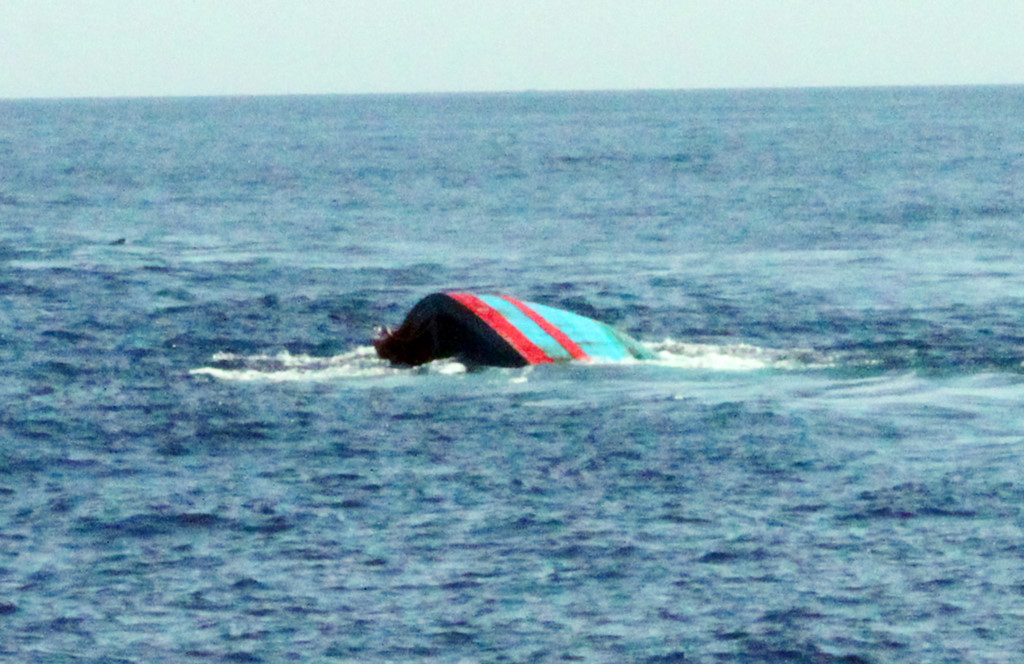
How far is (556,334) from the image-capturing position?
2736cm

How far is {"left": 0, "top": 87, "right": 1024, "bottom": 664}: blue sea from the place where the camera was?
14.7 m

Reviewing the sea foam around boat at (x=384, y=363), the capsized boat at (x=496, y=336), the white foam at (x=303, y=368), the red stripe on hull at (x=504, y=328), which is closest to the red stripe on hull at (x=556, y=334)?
the capsized boat at (x=496, y=336)

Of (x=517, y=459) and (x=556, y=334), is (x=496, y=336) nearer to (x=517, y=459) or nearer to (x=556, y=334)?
(x=556, y=334)

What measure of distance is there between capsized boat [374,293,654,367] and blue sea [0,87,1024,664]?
1.71 ft

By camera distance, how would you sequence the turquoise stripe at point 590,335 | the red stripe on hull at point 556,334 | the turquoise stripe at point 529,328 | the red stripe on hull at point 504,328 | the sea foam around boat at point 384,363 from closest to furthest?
the red stripe on hull at point 504,328 < the turquoise stripe at point 529,328 < the red stripe on hull at point 556,334 < the sea foam around boat at point 384,363 < the turquoise stripe at point 590,335

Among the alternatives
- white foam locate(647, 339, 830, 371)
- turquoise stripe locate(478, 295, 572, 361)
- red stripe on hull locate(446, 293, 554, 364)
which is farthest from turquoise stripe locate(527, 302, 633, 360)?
red stripe on hull locate(446, 293, 554, 364)

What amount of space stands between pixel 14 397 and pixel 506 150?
98760 mm

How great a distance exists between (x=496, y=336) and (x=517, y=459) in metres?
6.53

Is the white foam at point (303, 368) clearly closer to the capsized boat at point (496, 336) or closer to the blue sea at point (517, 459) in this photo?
the blue sea at point (517, 459)

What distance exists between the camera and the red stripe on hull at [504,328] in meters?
26.5

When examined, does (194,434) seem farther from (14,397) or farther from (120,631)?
(120,631)

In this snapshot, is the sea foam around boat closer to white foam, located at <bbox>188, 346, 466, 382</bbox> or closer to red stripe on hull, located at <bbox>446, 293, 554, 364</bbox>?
white foam, located at <bbox>188, 346, 466, 382</bbox>

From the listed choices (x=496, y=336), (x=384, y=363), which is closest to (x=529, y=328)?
(x=496, y=336)

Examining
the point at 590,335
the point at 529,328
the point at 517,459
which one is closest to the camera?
the point at 517,459
